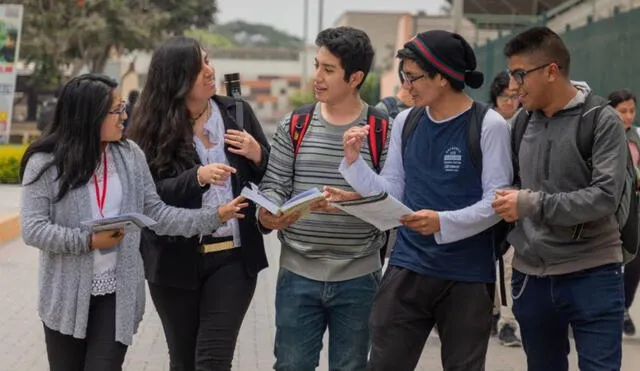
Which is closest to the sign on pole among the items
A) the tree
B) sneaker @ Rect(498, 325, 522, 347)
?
the tree

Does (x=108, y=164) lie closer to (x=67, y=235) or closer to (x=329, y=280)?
(x=67, y=235)

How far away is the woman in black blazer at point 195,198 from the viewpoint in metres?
5.43

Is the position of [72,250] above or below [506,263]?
above

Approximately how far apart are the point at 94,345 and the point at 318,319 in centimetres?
96

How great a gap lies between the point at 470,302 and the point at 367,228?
65 centimetres

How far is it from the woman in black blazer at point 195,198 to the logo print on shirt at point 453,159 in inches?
39.0

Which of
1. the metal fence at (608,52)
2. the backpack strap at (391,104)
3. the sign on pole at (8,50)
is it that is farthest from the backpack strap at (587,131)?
the sign on pole at (8,50)

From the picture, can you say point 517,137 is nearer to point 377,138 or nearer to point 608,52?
point 377,138

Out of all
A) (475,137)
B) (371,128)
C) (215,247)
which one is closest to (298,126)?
(371,128)

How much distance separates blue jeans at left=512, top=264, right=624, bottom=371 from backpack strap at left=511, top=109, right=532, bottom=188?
0.41 m

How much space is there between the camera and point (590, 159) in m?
4.80

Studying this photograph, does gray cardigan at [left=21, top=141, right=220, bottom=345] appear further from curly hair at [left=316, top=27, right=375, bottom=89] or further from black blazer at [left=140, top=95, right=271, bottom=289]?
curly hair at [left=316, top=27, right=375, bottom=89]

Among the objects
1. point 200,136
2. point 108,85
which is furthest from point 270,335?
point 108,85

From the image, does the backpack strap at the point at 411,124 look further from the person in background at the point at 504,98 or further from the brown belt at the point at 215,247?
the person in background at the point at 504,98
